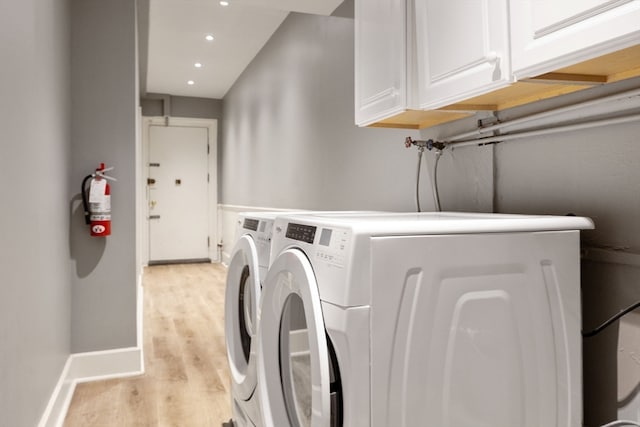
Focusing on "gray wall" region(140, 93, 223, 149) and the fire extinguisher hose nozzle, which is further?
"gray wall" region(140, 93, 223, 149)

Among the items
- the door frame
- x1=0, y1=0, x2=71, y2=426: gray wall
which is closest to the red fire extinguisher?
x1=0, y1=0, x2=71, y2=426: gray wall

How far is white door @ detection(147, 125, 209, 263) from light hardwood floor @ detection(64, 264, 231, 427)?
2.70 meters

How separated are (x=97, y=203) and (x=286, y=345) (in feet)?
5.83

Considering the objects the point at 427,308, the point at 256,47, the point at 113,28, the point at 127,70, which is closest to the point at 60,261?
the point at 127,70

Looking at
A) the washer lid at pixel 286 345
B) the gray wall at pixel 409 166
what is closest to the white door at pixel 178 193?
the gray wall at pixel 409 166

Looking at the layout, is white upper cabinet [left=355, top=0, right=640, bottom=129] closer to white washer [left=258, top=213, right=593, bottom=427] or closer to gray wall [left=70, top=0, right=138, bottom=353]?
white washer [left=258, top=213, right=593, bottom=427]

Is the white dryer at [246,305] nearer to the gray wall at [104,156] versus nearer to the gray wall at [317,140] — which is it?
the gray wall at [317,140]

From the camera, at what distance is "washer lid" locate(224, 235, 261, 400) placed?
5.91 feet

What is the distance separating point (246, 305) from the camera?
6.56 feet

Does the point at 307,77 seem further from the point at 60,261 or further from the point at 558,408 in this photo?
the point at 558,408

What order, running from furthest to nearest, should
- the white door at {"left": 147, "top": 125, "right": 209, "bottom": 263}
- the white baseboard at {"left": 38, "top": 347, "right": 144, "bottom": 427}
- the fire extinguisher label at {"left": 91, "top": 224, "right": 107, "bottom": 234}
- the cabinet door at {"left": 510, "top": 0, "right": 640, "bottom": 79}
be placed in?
the white door at {"left": 147, "top": 125, "right": 209, "bottom": 263} < the fire extinguisher label at {"left": 91, "top": 224, "right": 107, "bottom": 234} < the white baseboard at {"left": 38, "top": 347, "right": 144, "bottom": 427} < the cabinet door at {"left": 510, "top": 0, "right": 640, "bottom": 79}

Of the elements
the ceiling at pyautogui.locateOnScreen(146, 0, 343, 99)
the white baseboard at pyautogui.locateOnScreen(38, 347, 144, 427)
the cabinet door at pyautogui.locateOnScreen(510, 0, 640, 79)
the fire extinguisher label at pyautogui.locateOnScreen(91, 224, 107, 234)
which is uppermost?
the ceiling at pyautogui.locateOnScreen(146, 0, 343, 99)

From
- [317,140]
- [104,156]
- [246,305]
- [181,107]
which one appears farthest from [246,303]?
[181,107]

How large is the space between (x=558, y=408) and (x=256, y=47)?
14.9 ft
